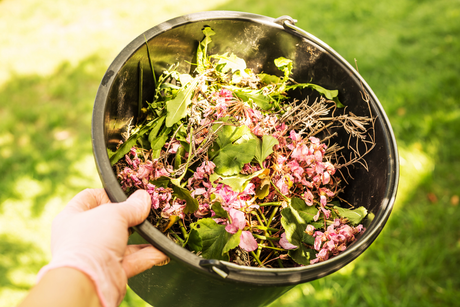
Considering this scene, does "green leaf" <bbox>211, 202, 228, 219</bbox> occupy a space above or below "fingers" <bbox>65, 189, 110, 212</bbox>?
above

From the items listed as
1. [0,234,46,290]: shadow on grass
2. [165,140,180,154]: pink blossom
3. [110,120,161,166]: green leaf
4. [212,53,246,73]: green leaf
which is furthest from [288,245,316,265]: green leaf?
[0,234,46,290]: shadow on grass

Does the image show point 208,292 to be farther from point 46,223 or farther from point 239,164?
point 46,223

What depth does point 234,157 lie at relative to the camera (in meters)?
1.20

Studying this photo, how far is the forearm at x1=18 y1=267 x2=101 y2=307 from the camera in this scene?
76 centimetres

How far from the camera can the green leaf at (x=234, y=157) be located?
1180mm

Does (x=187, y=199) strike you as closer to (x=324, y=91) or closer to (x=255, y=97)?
(x=255, y=97)

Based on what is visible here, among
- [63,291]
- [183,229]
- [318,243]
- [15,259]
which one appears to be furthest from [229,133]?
[15,259]

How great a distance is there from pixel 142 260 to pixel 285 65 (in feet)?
3.79

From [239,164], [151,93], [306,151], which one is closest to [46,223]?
[151,93]

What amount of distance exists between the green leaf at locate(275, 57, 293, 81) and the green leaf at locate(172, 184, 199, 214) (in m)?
0.82

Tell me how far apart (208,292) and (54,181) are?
2.15m

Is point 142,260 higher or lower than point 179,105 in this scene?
lower

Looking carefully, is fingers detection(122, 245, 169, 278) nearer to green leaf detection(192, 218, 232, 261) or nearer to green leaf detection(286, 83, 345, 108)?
green leaf detection(192, 218, 232, 261)

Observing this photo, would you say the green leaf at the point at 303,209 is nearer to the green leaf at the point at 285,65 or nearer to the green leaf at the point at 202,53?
the green leaf at the point at 285,65
